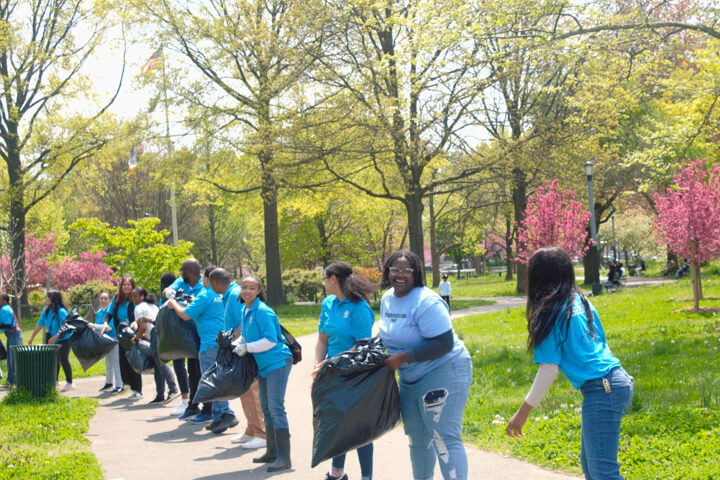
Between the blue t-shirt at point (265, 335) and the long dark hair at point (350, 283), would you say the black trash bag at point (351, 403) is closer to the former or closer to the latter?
the long dark hair at point (350, 283)

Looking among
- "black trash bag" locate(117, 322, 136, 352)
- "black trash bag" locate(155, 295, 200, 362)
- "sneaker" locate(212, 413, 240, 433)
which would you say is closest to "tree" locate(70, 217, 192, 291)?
"black trash bag" locate(117, 322, 136, 352)

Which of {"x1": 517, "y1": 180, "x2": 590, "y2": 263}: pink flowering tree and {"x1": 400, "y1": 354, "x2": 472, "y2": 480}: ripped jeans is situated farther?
{"x1": 517, "y1": 180, "x2": 590, "y2": 263}: pink flowering tree

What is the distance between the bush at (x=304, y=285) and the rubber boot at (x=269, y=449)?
85.7 ft

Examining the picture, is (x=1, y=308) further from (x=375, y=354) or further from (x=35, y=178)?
(x=35, y=178)

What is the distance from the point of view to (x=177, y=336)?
832 cm

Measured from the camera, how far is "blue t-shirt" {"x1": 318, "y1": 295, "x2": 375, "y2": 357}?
545 cm

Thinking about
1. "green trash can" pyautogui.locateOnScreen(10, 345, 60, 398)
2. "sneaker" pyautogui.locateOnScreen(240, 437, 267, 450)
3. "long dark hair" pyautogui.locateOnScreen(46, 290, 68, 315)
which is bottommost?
"sneaker" pyautogui.locateOnScreen(240, 437, 267, 450)

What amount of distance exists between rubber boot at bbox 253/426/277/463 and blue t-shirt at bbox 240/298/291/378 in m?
0.55

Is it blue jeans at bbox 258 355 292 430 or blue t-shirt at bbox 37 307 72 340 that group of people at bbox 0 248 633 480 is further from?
blue t-shirt at bbox 37 307 72 340

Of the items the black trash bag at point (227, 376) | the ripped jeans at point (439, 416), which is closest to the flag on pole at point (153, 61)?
the black trash bag at point (227, 376)

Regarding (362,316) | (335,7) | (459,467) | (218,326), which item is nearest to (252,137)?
(335,7)

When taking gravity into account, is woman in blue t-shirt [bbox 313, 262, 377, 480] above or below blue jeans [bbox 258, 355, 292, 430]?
above

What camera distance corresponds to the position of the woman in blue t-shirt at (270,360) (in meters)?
5.99

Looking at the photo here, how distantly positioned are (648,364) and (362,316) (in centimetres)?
563
